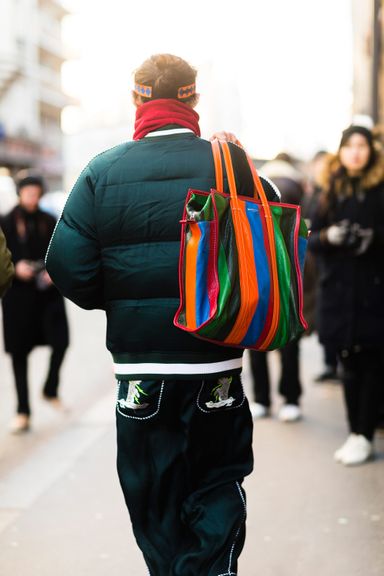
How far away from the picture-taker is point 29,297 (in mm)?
7113

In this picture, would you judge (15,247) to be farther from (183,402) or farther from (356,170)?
(183,402)

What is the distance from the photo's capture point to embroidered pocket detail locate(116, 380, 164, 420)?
3.06 metres

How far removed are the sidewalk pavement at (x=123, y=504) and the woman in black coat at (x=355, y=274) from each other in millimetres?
366

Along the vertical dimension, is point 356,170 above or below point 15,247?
above

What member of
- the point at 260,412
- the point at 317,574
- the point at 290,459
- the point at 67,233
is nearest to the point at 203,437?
the point at 67,233

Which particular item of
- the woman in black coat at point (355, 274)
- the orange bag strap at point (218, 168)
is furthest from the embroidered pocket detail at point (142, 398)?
the woman in black coat at point (355, 274)

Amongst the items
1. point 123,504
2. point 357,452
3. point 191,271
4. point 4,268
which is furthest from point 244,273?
point 357,452

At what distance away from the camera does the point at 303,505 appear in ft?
16.1

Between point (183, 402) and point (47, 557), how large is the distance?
63.0 inches

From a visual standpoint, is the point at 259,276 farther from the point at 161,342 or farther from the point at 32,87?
the point at 32,87

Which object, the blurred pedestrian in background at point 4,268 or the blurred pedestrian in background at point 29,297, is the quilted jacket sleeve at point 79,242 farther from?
the blurred pedestrian in background at point 29,297

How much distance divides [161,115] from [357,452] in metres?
3.14

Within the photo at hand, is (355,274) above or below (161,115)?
below

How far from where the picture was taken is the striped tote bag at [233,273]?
9.43 ft
